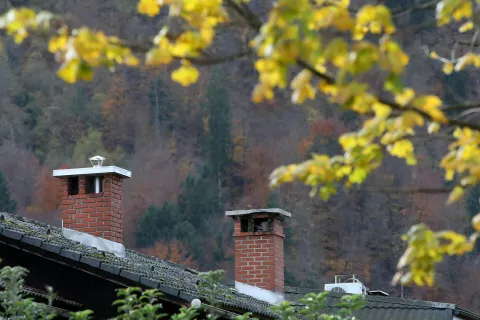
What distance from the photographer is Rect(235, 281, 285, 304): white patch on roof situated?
1658 cm

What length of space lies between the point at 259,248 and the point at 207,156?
67.6 meters

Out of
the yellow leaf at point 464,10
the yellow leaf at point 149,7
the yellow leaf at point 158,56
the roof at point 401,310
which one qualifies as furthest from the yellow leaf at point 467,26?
the roof at point 401,310

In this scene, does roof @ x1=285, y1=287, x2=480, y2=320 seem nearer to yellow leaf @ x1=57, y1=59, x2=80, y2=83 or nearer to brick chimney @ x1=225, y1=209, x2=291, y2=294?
brick chimney @ x1=225, y1=209, x2=291, y2=294

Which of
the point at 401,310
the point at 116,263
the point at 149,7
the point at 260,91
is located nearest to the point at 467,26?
the point at 149,7

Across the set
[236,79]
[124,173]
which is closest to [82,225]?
[124,173]

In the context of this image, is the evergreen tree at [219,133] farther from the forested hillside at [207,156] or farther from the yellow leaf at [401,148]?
A: the yellow leaf at [401,148]

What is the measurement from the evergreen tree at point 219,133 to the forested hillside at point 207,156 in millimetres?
105

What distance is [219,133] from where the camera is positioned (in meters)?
82.7

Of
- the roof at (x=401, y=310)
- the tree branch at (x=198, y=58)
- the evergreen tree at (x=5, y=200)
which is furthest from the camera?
the evergreen tree at (x=5, y=200)

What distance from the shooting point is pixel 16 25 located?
4961 mm

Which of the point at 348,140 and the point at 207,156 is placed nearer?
the point at 348,140

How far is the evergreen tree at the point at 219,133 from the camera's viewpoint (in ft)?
270

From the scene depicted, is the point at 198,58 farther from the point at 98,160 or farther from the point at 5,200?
the point at 5,200

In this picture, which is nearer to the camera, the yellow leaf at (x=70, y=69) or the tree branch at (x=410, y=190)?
the yellow leaf at (x=70, y=69)
